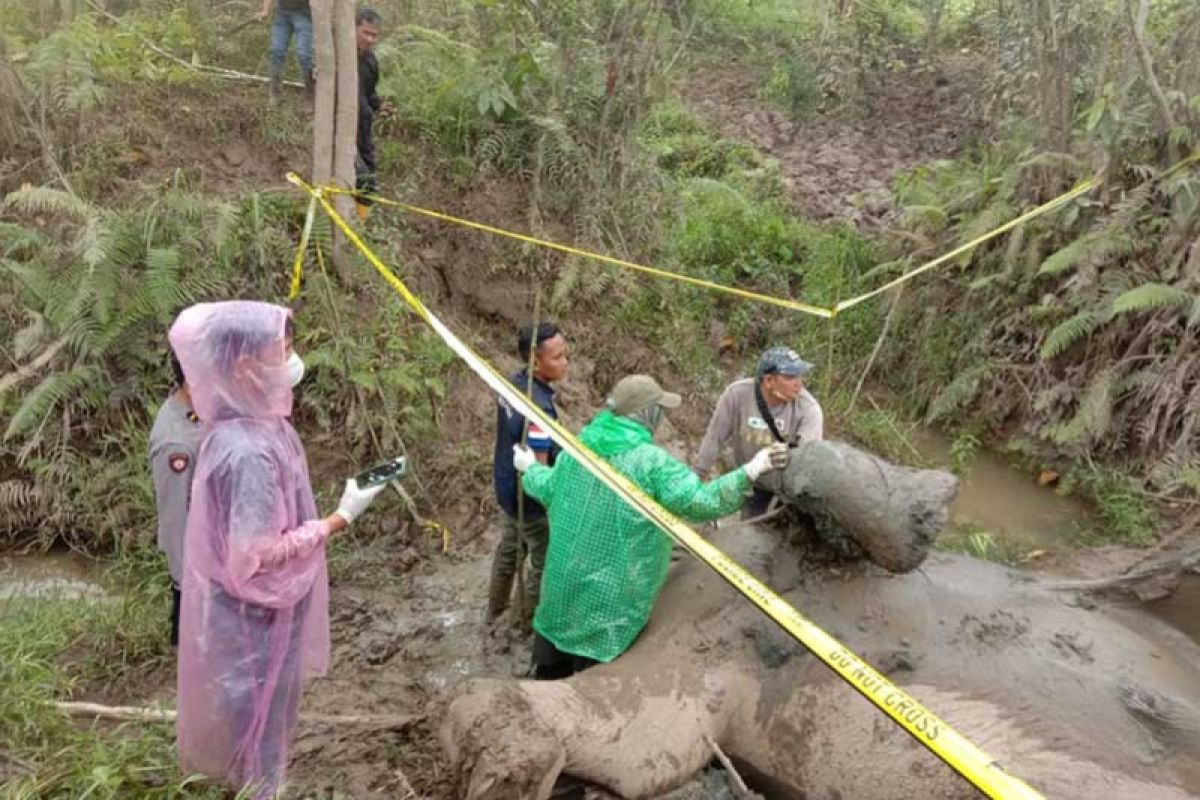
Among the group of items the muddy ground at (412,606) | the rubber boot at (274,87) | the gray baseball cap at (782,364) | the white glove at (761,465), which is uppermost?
the rubber boot at (274,87)

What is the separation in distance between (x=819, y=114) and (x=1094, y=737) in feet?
34.4

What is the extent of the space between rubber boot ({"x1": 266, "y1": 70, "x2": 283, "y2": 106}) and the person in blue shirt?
4.26 meters

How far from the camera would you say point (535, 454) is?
4.37 metres

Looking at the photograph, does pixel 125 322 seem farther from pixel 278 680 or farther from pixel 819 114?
pixel 819 114

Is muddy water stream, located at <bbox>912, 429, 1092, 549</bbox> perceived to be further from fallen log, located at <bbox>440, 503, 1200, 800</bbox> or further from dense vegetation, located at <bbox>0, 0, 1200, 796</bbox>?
fallen log, located at <bbox>440, 503, 1200, 800</bbox>

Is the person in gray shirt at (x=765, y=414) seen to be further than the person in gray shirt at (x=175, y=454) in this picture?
Yes

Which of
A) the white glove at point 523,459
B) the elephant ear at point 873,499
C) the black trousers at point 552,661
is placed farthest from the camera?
the white glove at point 523,459

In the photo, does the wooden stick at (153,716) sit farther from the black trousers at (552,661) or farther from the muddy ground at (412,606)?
the black trousers at (552,661)

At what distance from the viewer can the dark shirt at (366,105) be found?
700 cm

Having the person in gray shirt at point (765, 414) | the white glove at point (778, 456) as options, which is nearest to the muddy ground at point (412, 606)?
the white glove at point (778, 456)

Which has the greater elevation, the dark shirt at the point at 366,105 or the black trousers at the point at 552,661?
the dark shirt at the point at 366,105

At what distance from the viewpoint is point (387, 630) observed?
16.8 feet

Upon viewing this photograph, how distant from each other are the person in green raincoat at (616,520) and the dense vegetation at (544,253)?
2151 mm

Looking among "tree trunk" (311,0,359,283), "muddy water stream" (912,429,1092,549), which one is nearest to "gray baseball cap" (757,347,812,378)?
"muddy water stream" (912,429,1092,549)
